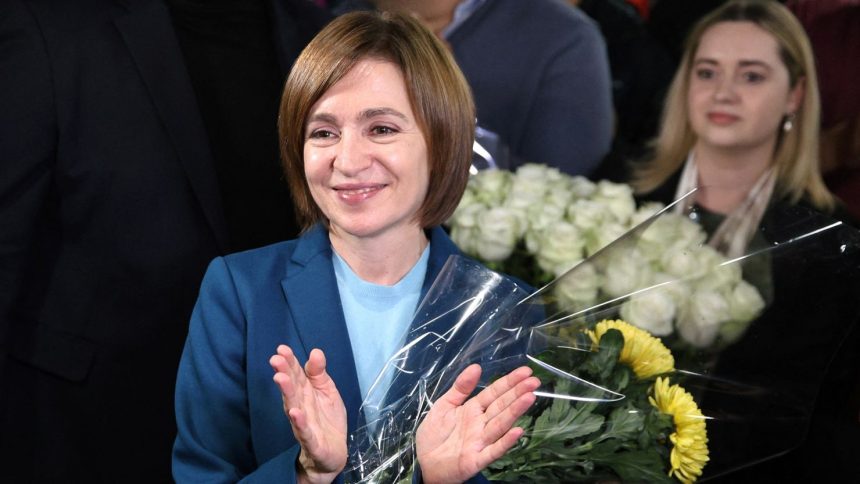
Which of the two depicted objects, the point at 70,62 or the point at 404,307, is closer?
the point at 404,307

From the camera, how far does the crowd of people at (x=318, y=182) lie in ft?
5.57

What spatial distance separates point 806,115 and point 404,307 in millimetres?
1338

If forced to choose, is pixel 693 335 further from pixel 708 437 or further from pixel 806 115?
pixel 806 115

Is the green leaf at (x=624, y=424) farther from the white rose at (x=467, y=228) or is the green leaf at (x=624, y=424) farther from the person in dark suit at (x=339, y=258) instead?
the white rose at (x=467, y=228)

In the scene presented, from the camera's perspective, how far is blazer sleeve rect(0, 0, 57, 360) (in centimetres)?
228

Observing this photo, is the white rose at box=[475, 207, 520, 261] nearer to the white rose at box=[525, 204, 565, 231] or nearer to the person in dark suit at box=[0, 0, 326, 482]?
the white rose at box=[525, 204, 565, 231]

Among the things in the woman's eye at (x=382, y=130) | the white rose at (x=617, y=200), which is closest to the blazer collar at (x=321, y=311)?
the woman's eye at (x=382, y=130)

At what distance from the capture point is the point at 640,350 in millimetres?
1626

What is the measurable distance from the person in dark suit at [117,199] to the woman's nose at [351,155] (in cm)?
85

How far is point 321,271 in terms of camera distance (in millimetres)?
1807

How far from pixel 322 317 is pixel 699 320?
1.89 ft

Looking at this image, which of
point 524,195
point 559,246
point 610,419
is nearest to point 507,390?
point 610,419

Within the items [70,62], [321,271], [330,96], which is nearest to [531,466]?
[321,271]

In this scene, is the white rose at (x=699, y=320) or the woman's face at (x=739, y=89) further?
the woman's face at (x=739, y=89)
